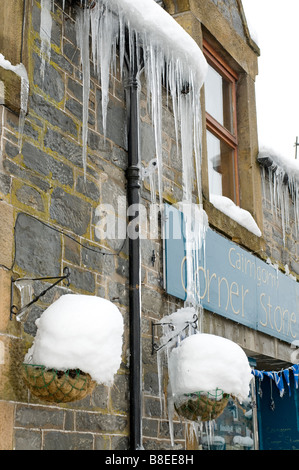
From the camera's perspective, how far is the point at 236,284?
6660 millimetres

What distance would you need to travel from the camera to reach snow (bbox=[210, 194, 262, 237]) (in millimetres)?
6861

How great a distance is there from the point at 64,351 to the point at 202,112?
141 inches

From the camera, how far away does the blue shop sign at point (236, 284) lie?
5.78m

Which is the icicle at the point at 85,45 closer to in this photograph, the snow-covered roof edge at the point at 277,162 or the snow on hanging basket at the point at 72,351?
the snow on hanging basket at the point at 72,351

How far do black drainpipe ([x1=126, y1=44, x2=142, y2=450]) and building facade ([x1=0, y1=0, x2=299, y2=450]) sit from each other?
22 millimetres

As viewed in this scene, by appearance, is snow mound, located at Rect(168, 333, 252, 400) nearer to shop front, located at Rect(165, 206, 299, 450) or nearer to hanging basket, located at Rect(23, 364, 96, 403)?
shop front, located at Rect(165, 206, 299, 450)

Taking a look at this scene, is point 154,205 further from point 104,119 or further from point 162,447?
point 162,447

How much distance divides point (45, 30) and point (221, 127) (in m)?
3.04

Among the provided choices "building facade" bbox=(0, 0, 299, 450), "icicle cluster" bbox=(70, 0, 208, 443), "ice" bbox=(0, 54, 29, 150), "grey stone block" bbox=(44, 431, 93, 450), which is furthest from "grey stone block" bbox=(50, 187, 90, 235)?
"grey stone block" bbox=(44, 431, 93, 450)

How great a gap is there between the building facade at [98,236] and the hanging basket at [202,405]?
12.4 inches

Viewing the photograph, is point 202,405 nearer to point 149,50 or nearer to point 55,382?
point 55,382

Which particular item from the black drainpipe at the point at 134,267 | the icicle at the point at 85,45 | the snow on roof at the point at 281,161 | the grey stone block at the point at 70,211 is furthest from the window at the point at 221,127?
the grey stone block at the point at 70,211

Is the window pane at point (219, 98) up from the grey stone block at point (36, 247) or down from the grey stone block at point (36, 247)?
up
